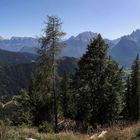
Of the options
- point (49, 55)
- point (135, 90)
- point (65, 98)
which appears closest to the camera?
point (49, 55)

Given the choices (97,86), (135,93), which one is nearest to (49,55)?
(97,86)

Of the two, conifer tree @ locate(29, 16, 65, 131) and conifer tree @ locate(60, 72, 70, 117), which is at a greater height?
conifer tree @ locate(29, 16, 65, 131)

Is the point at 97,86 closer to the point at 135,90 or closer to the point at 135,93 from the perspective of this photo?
→ the point at 135,93

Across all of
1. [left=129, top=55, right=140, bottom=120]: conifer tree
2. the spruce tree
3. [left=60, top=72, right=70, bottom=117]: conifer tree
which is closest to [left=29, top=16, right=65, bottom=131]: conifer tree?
the spruce tree

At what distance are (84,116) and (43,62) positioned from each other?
35.3ft

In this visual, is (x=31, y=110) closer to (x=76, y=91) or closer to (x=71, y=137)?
(x=76, y=91)

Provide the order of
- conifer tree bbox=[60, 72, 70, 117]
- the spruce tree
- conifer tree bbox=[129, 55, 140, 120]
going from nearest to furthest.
Result: 1. the spruce tree
2. conifer tree bbox=[129, 55, 140, 120]
3. conifer tree bbox=[60, 72, 70, 117]

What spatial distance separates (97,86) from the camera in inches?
1762

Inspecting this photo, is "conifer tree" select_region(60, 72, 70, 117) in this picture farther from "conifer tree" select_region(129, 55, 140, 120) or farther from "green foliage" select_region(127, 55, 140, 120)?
"conifer tree" select_region(129, 55, 140, 120)

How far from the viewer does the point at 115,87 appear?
46.3 m

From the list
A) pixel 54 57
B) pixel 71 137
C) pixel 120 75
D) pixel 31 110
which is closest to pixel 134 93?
pixel 120 75

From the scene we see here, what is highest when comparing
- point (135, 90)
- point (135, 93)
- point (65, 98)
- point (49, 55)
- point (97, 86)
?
point (49, 55)

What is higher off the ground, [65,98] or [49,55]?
[49,55]

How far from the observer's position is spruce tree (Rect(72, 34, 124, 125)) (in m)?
44.4
